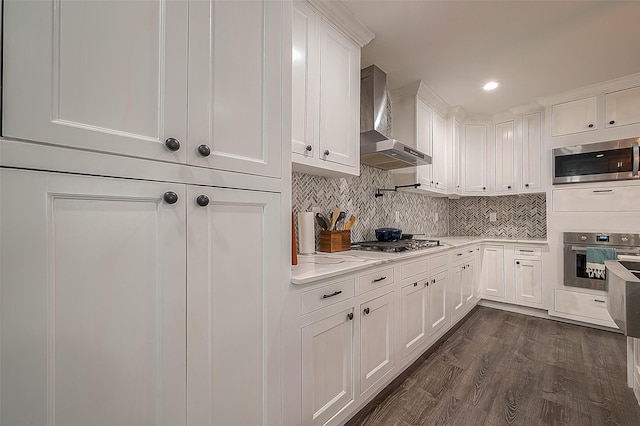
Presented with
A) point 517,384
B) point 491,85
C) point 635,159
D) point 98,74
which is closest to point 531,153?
point 635,159

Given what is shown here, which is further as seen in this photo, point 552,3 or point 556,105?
point 556,105

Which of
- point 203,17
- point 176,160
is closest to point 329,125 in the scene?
point 203,17

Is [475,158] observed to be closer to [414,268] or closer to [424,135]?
[424,135]

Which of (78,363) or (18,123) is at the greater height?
(18,123)

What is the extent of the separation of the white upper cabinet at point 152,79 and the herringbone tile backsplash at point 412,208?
106 cm

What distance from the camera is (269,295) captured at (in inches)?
43.9

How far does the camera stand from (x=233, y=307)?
3.28 feet

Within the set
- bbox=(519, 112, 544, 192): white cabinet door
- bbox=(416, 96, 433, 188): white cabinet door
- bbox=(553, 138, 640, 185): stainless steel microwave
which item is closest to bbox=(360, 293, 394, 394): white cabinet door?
bbox=(416, 96, 433, 188): white cabinet door

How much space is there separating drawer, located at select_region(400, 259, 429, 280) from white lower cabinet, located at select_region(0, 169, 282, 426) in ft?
4.02

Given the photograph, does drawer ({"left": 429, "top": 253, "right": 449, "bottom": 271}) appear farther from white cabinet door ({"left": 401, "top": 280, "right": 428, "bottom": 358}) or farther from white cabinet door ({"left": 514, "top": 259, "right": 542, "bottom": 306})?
white cabinet door ({"left": 514, "top": 259, "right": 542, "bottom": 306})

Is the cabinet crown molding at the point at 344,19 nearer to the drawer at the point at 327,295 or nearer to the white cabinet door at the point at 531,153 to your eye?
the drawer at the point at 327,295

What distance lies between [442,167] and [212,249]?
10.8 feet

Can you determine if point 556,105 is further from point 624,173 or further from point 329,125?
point 329,125

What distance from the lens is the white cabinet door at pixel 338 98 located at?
1878 mm
